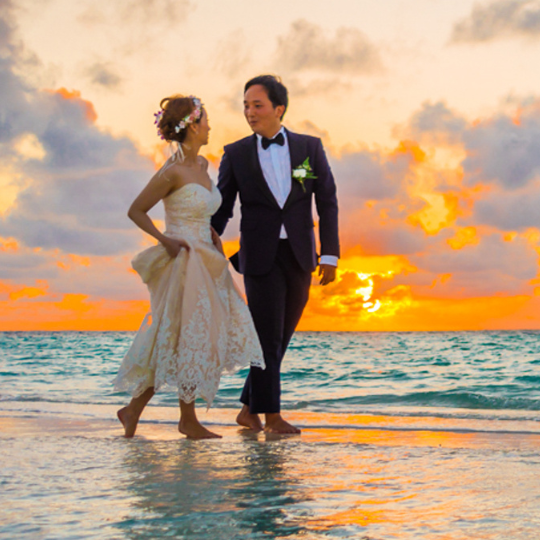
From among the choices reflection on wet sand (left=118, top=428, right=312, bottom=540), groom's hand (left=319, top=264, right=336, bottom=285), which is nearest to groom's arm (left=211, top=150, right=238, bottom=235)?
groom's hand (left=319, top=264, right=336, bottom=285)

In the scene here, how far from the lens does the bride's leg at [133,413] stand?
157 inches

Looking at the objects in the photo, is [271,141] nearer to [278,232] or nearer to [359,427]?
[278,232]

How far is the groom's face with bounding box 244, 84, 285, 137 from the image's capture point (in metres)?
4.32

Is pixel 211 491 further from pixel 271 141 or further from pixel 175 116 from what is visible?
pixel 271 141

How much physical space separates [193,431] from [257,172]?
161 cm

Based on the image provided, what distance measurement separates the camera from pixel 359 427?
15.4 ft

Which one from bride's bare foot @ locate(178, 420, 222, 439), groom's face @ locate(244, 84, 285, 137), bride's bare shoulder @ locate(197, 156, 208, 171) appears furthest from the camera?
groom's face @ locate(244, 84, 285, 137)

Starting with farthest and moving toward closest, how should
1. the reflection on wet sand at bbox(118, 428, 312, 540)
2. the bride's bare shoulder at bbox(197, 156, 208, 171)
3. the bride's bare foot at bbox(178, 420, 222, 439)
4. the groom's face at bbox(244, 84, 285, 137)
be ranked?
1. the groom's face at bbox(244, 84, 285, 137)
2. the bride's bare shoulder at bbox(197, 156, 208, 171)
3. the bride's bare foot at bbox(178, 420, 222, 439)
4. the reflection on wet sand at bbox(118, 428, 312, 540)

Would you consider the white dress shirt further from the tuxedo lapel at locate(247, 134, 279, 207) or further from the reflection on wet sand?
the reflection on wet sand

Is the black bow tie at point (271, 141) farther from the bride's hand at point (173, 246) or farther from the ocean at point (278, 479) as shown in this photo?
the ocean at point (278, 479)

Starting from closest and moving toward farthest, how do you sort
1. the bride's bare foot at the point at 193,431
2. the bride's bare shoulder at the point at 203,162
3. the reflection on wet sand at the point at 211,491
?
the reflection on wet sand at the point at 211,491
the bride's bare foot at the point at 193,431
the bride's bare shoulder at the point at 203,162

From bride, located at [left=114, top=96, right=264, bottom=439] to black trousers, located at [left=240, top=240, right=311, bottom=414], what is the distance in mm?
164

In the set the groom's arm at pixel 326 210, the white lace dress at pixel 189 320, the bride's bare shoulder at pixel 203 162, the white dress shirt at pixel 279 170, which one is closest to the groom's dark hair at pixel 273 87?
the white dress shirt at pixel 279 170

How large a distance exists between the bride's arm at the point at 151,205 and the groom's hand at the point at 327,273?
0.92 metres
